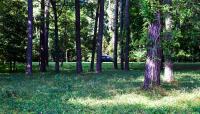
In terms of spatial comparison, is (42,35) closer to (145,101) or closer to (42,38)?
(42,38)

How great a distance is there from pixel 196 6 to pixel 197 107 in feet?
12.6

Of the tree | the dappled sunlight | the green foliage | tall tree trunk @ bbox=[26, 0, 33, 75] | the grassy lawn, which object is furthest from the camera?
the green foliage

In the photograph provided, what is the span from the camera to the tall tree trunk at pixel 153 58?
18.7 meters

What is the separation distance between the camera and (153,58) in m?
19.1

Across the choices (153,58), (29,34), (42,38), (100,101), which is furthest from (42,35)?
(100,101)

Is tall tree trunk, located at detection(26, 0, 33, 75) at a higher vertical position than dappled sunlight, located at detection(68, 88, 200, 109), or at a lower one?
higher

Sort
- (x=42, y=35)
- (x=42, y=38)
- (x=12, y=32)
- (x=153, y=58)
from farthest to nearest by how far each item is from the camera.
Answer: (x=12, y=32) → (x=42, y=38) → (x=42, y=35) → (x=153, y=58)

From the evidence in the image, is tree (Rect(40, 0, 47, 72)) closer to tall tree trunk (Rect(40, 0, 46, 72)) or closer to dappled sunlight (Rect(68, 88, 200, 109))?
tall tree trunk (Rect(40, 0, 46, 72))

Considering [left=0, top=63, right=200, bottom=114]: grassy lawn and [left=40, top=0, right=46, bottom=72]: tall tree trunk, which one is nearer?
[left=0, top=63, right=200, bottom=114]: grassy lawn

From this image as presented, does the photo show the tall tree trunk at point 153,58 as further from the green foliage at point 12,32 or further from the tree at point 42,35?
the green foliage at point 12,32

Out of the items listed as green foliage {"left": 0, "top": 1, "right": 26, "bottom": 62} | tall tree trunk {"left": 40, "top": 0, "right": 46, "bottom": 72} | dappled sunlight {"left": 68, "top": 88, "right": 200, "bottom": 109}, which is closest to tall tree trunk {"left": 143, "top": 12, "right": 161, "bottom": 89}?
dappled sunlight {"left": 68, "top": 88, "right": 200, "bottom": 109}

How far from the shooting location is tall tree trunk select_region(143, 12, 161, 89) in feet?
61.4

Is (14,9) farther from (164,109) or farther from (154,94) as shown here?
(164,109)

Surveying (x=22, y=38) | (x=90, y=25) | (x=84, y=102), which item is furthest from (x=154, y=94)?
(x=90, y=25)
